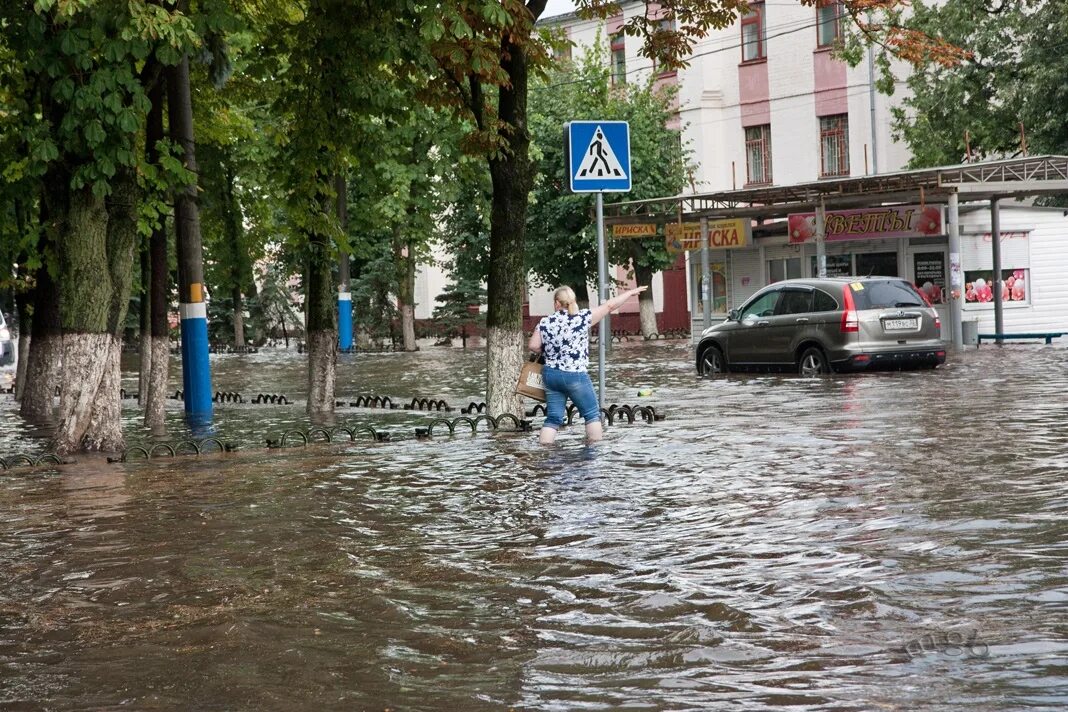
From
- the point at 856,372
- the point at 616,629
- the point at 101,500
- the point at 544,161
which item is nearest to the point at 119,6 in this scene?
the point at 101,500

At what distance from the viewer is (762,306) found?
2595 cm

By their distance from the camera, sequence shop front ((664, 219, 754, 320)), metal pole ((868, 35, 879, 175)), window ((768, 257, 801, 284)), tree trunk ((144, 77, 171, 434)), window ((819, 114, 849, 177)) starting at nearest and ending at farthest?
tree trunk ((144, 77, 171, 434))
window ((768, 257, 801, 284))
shop front ((664, 219, 754, 320))
metal pole ((868, 35, 879, 175))
window ((819, 114, 849, 177))

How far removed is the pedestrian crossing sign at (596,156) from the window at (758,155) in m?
34.6

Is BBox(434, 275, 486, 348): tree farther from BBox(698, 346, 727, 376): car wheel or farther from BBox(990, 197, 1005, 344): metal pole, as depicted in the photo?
BBox(698, 346, 727, 376): car wheel

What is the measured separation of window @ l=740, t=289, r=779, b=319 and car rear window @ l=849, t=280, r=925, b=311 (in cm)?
183

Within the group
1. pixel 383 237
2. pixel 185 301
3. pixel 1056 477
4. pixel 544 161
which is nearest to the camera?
pixel 1056 477

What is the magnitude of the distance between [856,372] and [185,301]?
34.9 feet

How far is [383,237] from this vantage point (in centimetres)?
5516

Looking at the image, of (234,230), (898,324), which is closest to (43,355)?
(234,230)

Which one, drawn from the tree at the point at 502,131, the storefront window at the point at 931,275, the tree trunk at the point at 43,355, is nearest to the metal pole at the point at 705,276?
the storefront window at the point at 931,275

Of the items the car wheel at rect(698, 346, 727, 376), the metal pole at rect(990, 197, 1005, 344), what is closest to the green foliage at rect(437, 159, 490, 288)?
the metal pole at rect(990, 197, 1005, 344)

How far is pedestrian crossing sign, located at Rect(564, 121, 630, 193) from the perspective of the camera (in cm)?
1544

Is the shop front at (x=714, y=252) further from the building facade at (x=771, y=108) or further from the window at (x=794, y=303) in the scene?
the window at (x=794, y=303)

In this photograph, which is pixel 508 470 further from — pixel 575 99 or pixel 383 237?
pixel 383 237
